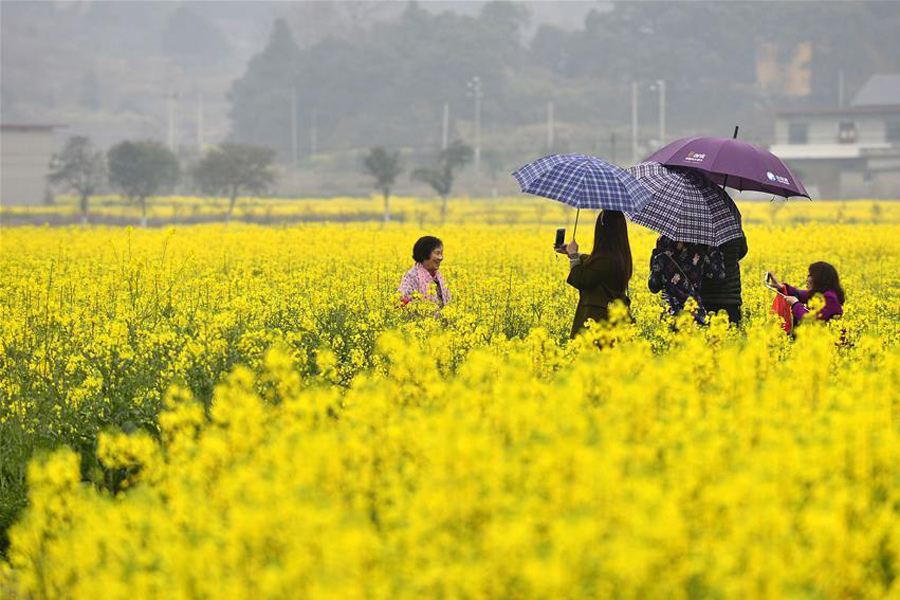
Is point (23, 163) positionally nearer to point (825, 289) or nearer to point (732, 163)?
point (732, 163)

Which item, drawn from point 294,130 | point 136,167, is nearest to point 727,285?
point 136,167

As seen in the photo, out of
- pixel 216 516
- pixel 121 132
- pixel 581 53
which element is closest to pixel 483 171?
pixel 581 53

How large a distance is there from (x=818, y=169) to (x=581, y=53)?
50.4m

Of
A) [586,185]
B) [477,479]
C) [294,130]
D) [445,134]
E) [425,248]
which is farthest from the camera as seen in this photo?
[294,130]

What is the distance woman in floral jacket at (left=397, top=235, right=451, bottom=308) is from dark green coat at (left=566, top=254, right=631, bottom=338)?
1405 mm

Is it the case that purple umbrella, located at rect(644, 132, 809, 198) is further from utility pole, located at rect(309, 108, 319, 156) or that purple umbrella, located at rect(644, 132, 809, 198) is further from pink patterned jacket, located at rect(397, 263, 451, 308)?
utility pole, located at rect(309, 108, 319, 156)

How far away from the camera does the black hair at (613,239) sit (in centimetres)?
700

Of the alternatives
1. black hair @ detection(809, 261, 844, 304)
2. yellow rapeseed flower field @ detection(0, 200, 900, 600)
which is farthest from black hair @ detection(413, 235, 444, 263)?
black hair @ detection(809, 261, 844, 304)

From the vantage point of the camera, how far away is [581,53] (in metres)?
119

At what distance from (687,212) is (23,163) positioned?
5658 cm

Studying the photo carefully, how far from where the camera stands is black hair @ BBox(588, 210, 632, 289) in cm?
700

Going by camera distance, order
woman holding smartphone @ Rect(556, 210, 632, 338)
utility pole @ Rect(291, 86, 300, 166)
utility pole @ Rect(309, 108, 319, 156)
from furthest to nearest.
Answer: utility pole @ Rect(309, 108, 319, 156), utility pole @ Rect(291, 86, 300, 166), woman holding smartphone @ Rect(556, 210, 632, 338)

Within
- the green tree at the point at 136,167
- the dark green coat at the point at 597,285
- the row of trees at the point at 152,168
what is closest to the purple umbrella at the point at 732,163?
the dark green coat at the point at 597,285

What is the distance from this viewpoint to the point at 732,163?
8.16m
